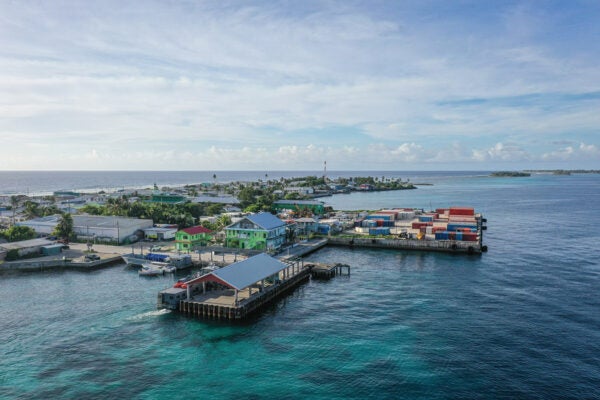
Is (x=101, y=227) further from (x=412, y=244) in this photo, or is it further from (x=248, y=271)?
(x=412, y=244)

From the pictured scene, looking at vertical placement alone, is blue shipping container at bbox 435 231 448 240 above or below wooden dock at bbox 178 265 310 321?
above

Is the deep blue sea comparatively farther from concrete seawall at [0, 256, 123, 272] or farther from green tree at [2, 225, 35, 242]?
green tree at [2, 225, 35, 242]

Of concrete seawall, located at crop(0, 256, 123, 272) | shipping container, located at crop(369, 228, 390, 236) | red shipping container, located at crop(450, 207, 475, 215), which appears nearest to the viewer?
concrete seawall, located at crop(0, 256, 123, 272)

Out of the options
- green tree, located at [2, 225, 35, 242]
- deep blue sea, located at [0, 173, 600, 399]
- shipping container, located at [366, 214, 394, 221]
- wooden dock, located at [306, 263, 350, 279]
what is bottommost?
deep blue sea, located at [0, 173, 600, 399]

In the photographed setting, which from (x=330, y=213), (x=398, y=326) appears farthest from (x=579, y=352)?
(x=330, y=213)

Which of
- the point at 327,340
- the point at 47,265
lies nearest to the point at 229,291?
the point at 327,340

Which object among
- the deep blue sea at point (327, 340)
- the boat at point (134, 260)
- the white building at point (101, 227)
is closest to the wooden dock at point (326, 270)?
the deep blue sea at point (327, 340)

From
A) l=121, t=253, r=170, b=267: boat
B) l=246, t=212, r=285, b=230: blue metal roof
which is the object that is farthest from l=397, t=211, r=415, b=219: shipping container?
l=121, t=253, r=170, b=267: boat

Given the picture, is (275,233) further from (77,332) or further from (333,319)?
(77,332)
